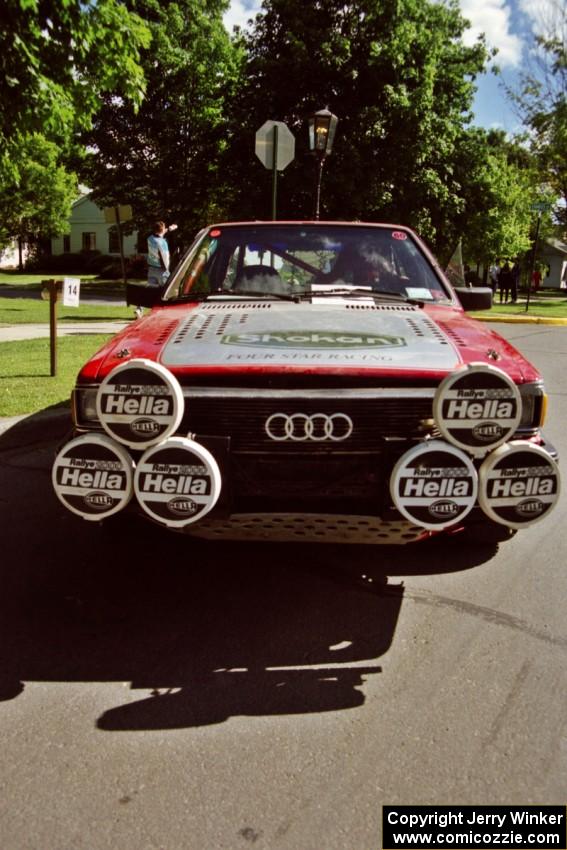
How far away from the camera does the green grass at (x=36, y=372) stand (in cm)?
620

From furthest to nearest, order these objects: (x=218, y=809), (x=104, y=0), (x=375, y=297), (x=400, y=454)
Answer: (x=104, y=0) → (x=375, y=297) → (x=400, y=454) → (x=218, y=809)

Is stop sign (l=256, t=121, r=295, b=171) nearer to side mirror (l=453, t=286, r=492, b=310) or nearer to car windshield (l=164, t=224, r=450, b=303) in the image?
car windshield (l=164, t=224, r=450, b=303)

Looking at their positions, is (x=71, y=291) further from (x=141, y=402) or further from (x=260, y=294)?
(x=141, y=402)

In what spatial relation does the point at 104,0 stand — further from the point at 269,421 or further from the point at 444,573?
the point at 444,573

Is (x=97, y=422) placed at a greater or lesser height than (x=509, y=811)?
greater

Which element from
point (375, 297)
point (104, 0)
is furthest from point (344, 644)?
point (104, 0)

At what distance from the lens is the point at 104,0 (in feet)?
21.9

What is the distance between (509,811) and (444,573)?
1557 mm

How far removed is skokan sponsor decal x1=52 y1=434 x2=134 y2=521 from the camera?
8.66 feet

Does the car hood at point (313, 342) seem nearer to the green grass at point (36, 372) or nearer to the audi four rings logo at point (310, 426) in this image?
the audi four rings logo at point (310, 426)

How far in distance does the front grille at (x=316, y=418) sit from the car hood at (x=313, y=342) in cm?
11

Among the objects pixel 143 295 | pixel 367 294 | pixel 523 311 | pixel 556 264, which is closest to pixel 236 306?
pixel 367 294

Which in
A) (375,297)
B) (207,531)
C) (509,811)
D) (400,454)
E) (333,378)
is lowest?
(509,811)

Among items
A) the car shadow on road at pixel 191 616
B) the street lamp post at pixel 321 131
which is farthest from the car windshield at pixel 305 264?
the street lamp post at pixel 321 131
